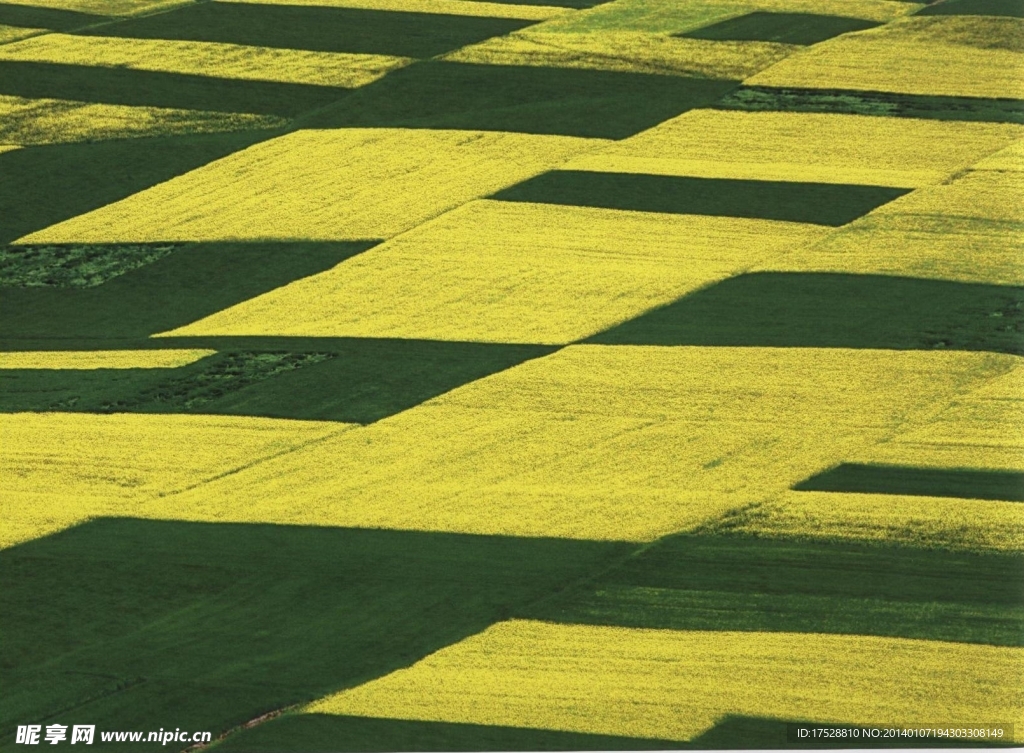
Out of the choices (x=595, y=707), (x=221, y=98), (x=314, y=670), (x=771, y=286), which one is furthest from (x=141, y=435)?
(x=221, y=98)

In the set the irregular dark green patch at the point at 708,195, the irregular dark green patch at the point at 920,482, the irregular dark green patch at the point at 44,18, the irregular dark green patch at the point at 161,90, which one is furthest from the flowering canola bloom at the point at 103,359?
the irregular dark green patch at the point at 44,18

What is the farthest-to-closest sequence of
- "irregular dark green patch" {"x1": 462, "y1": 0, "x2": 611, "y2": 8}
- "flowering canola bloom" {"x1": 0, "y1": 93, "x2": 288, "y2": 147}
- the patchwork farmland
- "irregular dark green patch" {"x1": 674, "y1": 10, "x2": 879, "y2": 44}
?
"irregular dark green patch" {"x1": 462, "y1": 0, "x2": 611, "y2": 8}
"irregular dark green patch" {"x1": 674, "y1": 10, "x2": 879, "y2": 44}
"flowering canola bloom" {"x1": 0, "y1": 93, "x2": 288, "y2": 147}
the patchwork farmland

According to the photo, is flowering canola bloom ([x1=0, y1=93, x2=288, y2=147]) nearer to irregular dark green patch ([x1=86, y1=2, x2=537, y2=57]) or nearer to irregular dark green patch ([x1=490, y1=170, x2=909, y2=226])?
irregular dark green patch ([x1=86, y1=2, x2=537, y2=57])

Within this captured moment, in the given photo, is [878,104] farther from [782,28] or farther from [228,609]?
[228,609]

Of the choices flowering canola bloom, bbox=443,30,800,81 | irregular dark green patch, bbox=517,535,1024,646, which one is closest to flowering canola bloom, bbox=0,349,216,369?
irregular dark green patch, bbox=517,535,1024,646

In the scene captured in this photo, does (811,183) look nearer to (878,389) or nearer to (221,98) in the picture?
(878,389)

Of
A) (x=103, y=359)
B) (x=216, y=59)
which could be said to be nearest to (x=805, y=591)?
(x=103, y=359)

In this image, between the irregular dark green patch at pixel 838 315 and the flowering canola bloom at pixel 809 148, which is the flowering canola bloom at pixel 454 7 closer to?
the flowering canola bloom at pixel 809 148
